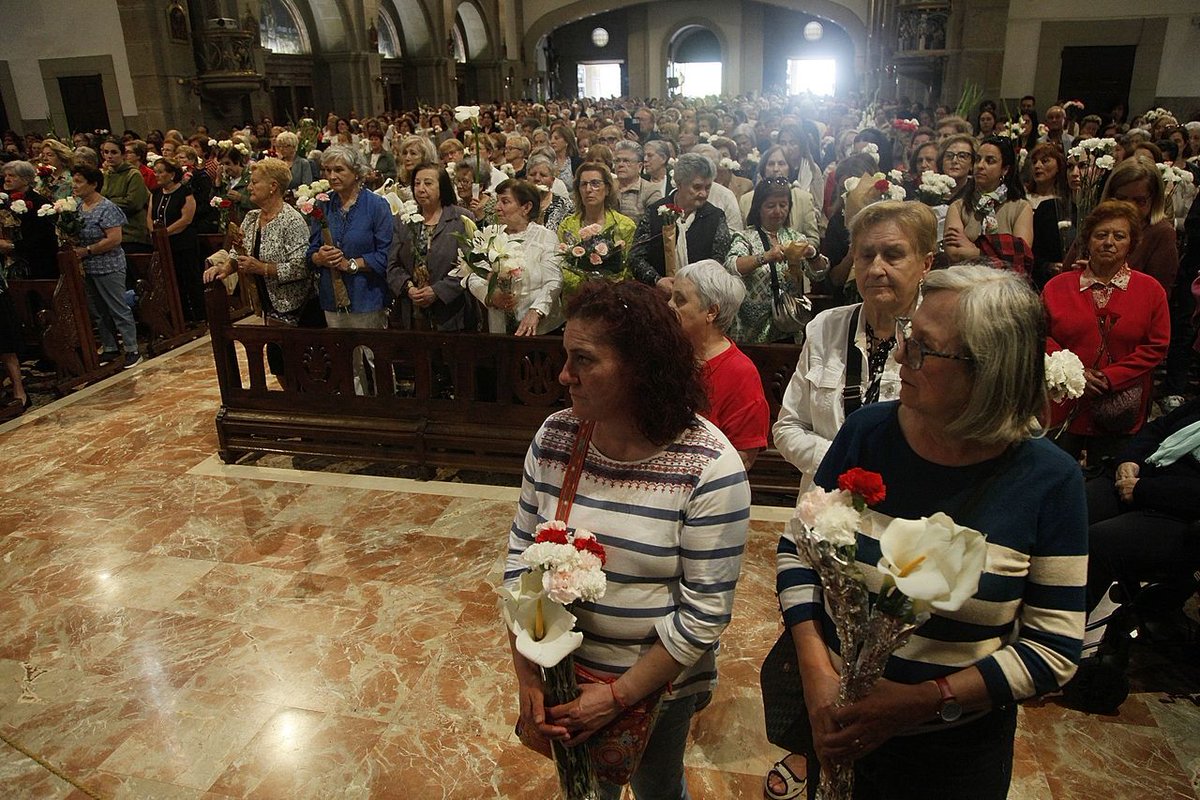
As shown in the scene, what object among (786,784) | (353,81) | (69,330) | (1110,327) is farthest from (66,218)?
(353,81)

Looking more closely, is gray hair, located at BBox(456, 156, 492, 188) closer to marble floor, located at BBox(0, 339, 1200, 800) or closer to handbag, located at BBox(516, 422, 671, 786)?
marble floor, located at BBox(0, 339, 1200, 800)

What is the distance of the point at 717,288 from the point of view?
2643 millimetres

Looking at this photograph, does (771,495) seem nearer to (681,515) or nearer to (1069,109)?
(681,515)

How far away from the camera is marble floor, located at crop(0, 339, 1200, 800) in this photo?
273 cm

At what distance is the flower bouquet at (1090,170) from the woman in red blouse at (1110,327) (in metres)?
2.39

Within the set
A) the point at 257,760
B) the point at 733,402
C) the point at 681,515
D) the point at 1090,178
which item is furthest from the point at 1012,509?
the point at 1090,178

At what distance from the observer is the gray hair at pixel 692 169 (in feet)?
14.9

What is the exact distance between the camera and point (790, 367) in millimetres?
4258

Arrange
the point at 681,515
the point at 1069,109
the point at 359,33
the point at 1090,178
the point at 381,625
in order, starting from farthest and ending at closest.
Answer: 1. the point at 359,33
2. the point at 1069,109
3. the point at 1090,178
4. the point at 381,625
5. the point at 681,515

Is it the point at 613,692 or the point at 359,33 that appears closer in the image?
the point at 613,692

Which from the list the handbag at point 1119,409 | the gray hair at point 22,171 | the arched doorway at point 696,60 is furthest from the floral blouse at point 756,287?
the arched doorway at point 696,60

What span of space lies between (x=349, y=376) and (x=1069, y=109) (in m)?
11.8

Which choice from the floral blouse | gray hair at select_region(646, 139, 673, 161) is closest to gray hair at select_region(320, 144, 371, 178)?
the floral blouse

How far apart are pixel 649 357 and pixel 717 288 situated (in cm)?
94
